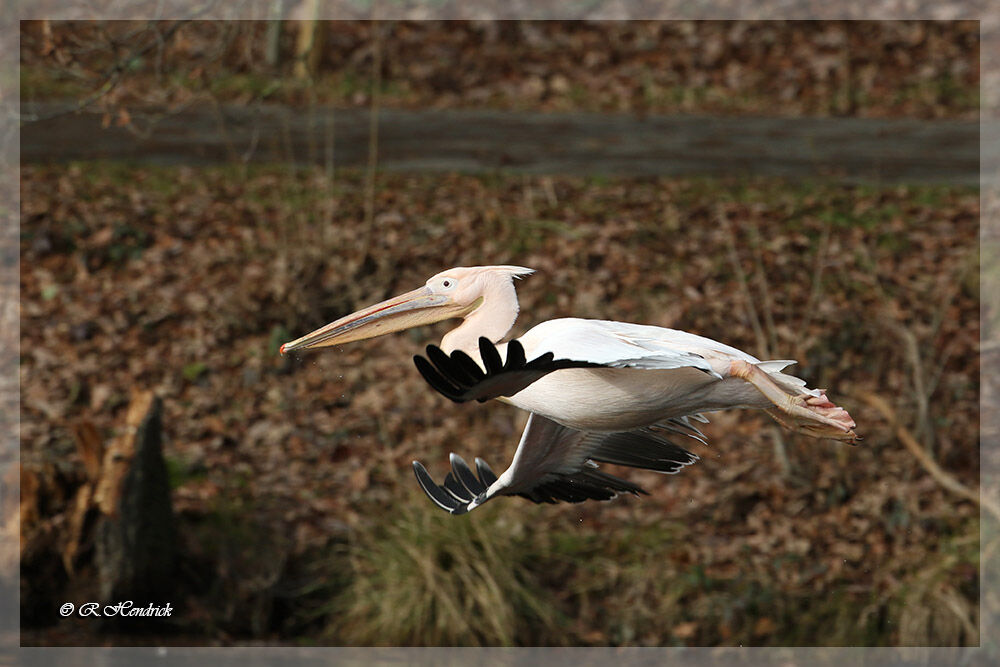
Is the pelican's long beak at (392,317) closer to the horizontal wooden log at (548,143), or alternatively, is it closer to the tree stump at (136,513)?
the tree stump at (136,513)

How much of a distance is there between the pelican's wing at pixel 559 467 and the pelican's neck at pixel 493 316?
1.27 ft

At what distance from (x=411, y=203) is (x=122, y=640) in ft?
13.8

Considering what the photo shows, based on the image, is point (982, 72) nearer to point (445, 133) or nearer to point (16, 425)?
point (445, 133)

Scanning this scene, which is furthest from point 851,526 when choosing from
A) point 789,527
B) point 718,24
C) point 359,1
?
point 359,1

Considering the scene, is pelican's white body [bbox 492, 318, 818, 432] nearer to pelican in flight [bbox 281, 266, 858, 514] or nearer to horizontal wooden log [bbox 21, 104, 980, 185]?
pelican in flight [bbox 281, 266, 858, 514]

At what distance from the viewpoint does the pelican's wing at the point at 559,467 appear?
2863 millimetres

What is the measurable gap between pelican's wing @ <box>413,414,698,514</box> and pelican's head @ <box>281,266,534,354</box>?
0.42 metres

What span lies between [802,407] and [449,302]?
75cm

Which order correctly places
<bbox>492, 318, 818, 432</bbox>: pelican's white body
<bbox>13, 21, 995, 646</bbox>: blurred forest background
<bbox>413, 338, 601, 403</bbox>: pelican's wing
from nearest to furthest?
<bbox>413, 338, 601, 403</bbox>: pelican's wing < <bbox>492, 318, 818, 432</bbox>: pelican's white body < <bbox>13, 21, 995, 646</bbox>: blurred forest background

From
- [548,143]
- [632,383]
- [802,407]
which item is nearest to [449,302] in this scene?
[632,383]

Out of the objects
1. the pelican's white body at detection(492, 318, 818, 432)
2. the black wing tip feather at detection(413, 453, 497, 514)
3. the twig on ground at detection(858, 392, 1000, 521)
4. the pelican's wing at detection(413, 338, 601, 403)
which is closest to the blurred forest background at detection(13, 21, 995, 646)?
the twig on ground at detection(858, 392, 1000, 521)

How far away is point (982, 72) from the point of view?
1163 cm

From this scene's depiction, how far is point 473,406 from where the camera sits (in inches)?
357

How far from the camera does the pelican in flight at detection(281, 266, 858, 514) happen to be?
2121mm
